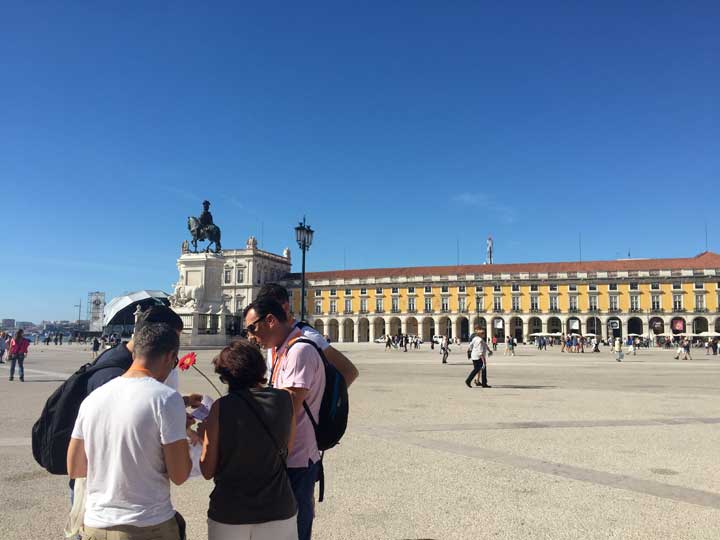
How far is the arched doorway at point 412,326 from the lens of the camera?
269 ft

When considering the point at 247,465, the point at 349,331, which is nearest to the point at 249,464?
the point at 247,465

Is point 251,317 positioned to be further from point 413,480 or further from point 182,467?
point 413,480

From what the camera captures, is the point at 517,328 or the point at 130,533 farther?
the point at 517,328

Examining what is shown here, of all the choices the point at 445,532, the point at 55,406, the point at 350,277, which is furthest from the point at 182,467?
the point at 350,277

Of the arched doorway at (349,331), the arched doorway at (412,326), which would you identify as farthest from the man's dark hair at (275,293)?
the arched doorway at (349,331)

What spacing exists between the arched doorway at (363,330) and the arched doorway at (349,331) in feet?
5.17

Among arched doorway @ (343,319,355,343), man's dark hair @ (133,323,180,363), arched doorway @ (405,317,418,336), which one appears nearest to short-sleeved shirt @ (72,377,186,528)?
man's dark hair @ (133,323,180,363)

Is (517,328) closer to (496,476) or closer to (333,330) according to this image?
(333,330)

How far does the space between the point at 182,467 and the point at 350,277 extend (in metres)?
83.1

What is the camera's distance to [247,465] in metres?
2.39

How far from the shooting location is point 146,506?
2289 millimetres

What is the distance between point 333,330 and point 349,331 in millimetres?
2421

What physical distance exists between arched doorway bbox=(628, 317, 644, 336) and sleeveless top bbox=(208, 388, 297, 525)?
77.8 meters

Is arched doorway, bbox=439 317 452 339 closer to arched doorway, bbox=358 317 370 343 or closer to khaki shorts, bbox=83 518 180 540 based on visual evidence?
arched doorway, bbox=358 317 370 343
